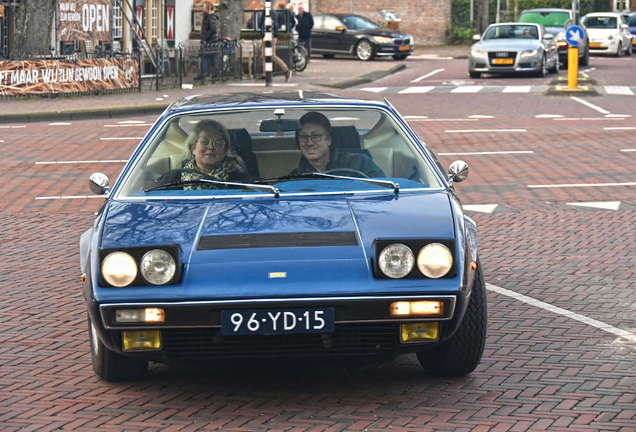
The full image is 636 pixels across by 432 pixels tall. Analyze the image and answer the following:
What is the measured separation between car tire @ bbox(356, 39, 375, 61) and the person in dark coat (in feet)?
34.9

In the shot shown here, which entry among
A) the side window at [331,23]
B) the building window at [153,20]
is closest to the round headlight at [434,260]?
the building window at [153,20]

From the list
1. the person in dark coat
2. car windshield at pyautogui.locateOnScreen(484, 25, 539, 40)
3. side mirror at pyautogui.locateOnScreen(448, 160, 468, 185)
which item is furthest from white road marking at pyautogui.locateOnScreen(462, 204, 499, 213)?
car windshield at pyautogui.locateOnScreen(484, 25, 539, 40)

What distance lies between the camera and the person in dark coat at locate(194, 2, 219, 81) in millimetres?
25172

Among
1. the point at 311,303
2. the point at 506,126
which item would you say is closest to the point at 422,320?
the point at 311,303

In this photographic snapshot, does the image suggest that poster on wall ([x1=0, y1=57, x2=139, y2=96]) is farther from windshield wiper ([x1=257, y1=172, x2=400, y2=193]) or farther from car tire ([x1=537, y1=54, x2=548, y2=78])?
windshield wiper ([x1=257, y1=172, x2=400, y2=193])

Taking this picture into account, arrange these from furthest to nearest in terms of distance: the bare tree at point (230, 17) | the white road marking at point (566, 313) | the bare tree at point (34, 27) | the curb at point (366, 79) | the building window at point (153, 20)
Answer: the building window at point (153, 20) → the bare tree at point (230, 17) → the curb at point (366, 79) → the bare tree at point (34, 27) → the white road marking at point (566, 313)

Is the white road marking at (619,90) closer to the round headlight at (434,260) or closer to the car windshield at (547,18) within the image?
the car windshield at (547,18)

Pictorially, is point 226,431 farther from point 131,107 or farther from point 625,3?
point 625,3

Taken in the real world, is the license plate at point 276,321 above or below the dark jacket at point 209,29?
below

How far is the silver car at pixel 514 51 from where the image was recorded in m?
27.4

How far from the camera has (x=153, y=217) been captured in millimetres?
4723

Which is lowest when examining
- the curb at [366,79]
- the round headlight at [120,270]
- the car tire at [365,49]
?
the curb at [366,79]

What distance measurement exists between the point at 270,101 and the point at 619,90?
19443 mm

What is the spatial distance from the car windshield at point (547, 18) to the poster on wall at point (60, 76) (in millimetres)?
15548
